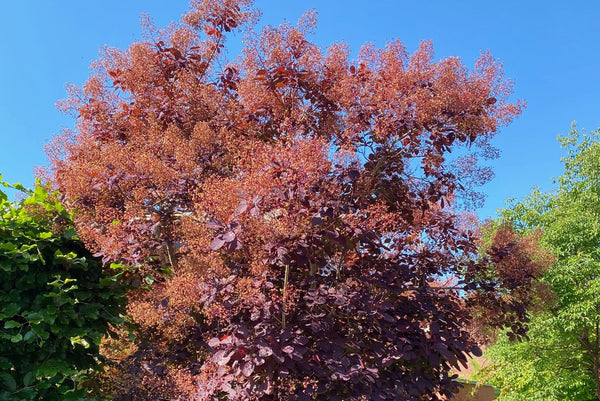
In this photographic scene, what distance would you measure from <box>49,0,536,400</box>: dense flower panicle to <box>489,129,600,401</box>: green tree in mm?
6470

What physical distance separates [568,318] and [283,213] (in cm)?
908

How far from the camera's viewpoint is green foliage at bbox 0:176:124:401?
10.3ft

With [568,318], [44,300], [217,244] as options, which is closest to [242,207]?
[217,244]

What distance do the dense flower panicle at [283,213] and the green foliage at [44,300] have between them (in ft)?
0.84

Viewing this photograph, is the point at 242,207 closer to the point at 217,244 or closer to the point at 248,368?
the point at 217,244

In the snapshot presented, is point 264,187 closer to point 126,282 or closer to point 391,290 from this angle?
point 391,290

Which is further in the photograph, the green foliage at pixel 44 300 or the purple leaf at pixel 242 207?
the green foliage at pixel 44 300

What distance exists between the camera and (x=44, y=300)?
3256mm

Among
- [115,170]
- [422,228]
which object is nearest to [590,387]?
[422,228]

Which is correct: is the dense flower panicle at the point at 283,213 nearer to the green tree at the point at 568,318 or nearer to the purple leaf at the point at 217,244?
the purple leaf at the point at 217,244

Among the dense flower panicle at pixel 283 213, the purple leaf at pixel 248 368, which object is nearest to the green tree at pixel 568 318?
the dense flower panicle at pixel 283 213

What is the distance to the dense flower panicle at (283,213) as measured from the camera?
2.65m

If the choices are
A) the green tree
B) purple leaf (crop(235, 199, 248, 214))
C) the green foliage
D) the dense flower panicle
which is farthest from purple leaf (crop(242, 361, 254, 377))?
the green tree

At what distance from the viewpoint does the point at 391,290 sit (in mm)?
3172
